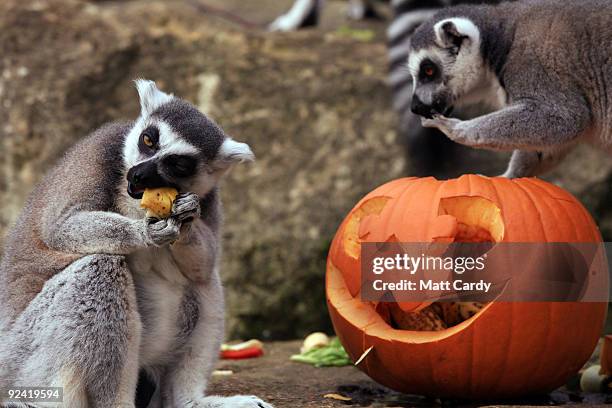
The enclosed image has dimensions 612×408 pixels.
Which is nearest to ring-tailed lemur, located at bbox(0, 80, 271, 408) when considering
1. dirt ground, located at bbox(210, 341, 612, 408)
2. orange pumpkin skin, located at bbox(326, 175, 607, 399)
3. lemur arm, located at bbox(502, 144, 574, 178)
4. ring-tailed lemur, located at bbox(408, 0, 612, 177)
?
dirt ground, located at bbox(210, 341, 612, 408)

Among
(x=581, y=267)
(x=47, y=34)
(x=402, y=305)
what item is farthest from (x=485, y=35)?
(x=47, y=34)

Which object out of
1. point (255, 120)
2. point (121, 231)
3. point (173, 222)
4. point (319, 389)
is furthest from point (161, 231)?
point (255, 120)

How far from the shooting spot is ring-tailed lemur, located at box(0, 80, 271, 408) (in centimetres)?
372

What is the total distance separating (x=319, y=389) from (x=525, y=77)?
2369 millimetres

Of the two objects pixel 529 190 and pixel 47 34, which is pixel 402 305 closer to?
pixel 529 190

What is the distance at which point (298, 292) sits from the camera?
7.51 metres

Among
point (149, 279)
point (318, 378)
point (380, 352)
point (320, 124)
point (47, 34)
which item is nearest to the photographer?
point (149, 279)

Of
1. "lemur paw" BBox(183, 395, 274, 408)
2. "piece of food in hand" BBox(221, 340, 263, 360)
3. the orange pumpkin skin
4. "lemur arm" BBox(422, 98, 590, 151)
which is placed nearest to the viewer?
"lemur paw" BBox(183, 395, 274, 408)

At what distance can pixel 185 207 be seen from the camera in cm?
390

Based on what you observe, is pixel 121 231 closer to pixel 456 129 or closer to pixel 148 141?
pixel 148 141

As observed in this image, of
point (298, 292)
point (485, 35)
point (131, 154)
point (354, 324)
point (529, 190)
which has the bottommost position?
point (298, 292)

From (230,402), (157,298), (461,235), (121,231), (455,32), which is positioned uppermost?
(455,32)

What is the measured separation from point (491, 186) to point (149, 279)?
73.6 inches

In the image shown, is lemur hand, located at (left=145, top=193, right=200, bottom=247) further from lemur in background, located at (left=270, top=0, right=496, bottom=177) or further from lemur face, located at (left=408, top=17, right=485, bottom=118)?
lemur in background, located at (left=270, top=0, right=496, bottom=177)
